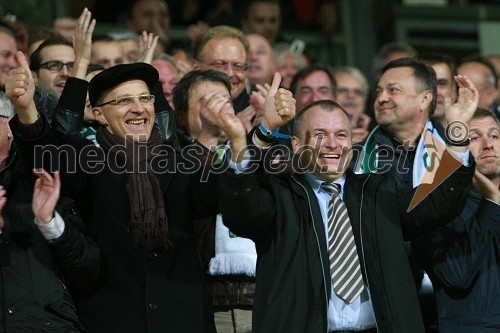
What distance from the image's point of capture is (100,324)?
17.9 feet

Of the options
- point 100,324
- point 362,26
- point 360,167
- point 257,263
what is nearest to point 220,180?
point 257,263

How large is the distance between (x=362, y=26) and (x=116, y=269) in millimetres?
6949

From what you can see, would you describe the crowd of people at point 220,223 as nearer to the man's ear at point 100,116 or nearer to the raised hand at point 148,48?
the man's ear at point 100,116

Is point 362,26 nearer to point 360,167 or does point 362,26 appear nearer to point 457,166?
point 360,167

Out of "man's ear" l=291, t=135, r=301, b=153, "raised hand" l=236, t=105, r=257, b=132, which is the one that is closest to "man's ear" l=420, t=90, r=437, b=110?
"raised hand" l=236, t=105, r=257, b=132

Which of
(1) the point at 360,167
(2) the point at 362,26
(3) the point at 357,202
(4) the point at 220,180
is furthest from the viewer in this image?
(2) the point at 362,26

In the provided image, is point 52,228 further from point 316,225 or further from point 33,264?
point 316,225

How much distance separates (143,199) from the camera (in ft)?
18.0

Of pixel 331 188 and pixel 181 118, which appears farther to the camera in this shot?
pixel 181 118

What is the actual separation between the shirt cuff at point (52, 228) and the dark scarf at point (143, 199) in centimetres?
39

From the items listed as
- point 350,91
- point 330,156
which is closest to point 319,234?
point 330,156

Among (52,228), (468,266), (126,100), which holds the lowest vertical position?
(468,266)

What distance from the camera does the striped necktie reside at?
5434 millimetres

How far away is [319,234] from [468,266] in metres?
0.87
